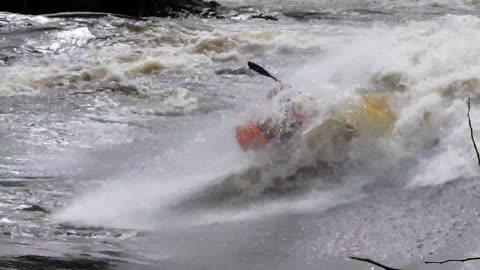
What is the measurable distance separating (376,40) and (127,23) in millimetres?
5279

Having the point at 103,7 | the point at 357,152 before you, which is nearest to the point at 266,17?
the point at 103,7

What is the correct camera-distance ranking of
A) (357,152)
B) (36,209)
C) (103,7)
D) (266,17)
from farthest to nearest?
(103,7), (266,17), (357,152), (36,209)

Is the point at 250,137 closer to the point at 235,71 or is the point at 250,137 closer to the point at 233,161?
the point at 233,161

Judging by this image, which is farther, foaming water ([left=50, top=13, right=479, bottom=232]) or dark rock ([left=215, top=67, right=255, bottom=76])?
dark rock ([left=215, top=67, right=255, bottom=76])

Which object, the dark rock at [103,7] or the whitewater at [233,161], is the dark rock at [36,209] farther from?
the dark rock at [103,7]

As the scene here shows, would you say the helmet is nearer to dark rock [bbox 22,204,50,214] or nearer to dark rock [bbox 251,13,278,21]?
dark rock [bbox 22,204,50,214]

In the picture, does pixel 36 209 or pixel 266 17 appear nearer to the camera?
pixel 36 209

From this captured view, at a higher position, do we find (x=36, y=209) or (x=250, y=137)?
(x=250, y=137)

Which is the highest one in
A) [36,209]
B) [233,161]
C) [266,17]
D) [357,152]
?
[266,17]

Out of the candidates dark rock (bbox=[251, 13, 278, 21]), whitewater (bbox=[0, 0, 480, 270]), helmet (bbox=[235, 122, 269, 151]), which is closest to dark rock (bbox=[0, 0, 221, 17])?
dark rock (bbox=[251, 13, 278, 21])

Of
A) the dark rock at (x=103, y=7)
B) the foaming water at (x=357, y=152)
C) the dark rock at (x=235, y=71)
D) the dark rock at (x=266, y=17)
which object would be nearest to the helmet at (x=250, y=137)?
the foaming water at (x=357, y=152)

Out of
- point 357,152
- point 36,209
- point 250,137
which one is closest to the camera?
point 36,209

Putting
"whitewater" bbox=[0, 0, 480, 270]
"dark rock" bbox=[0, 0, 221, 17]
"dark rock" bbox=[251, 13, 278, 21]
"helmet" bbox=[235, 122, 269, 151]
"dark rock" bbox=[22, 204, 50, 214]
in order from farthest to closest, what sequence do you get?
1. "dark rock" bbox=[0, 0, 221, 17]
2. "dark rock" bbox=[251, 13, 278, 21]
3. "helmet" bbox=[235, 122, 269, 151]
4. "dark rock" bbox=[22, 204, 50, 214]
5. "whitewater" bbox=[0, 0, 480, 270]

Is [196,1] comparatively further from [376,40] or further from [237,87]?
[237,87]
